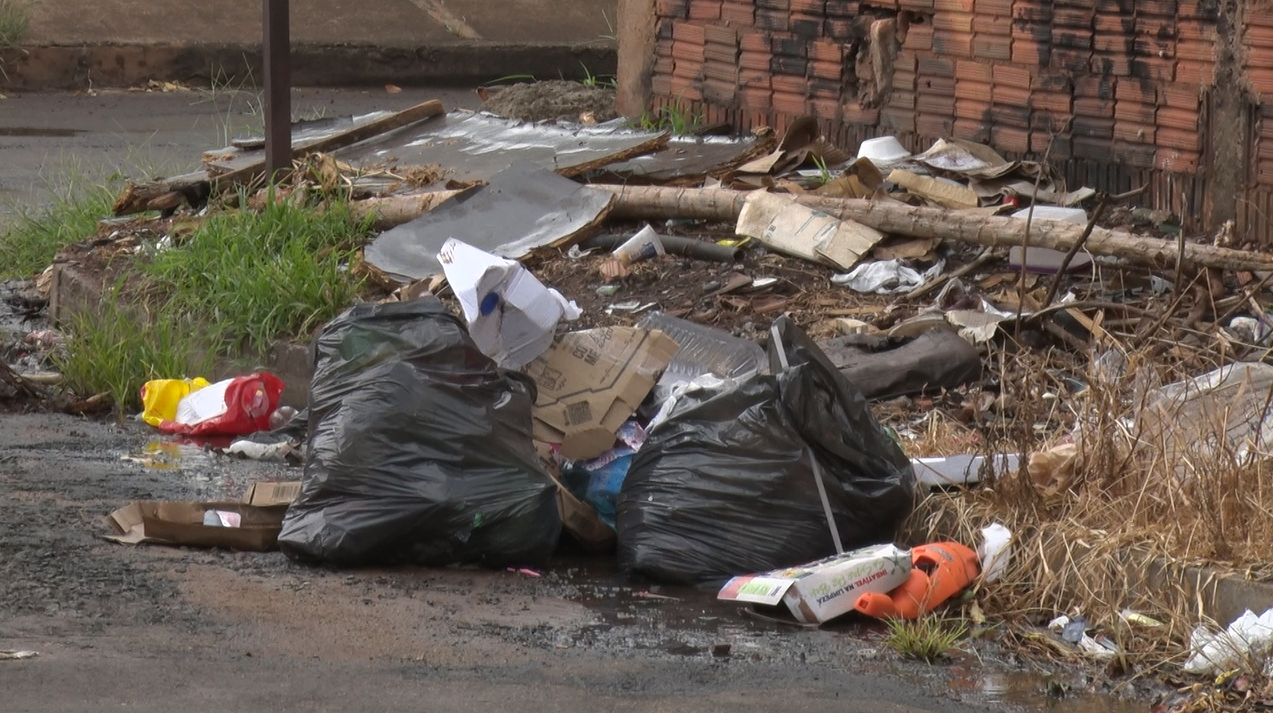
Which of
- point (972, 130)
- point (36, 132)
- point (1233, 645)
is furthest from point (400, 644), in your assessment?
point (36, 132)

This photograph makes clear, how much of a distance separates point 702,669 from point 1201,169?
3.93 meters

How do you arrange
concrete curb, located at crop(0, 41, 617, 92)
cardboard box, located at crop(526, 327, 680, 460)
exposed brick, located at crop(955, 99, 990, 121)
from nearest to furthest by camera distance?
cardboard box, located at crop(526, 327, 680, 460)
exposed brick, located at crop(955, 99, 990, 121)
concrete curb, located at crop(0, 41, 617, 92)

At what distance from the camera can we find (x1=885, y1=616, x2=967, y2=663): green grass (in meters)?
3.80

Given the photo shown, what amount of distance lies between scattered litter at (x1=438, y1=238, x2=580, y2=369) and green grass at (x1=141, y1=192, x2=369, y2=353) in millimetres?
1564

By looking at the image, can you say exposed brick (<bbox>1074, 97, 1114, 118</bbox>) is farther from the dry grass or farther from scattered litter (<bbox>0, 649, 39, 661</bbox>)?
scattered litter (<bbox>0, 649, 39, 661</bbox>)

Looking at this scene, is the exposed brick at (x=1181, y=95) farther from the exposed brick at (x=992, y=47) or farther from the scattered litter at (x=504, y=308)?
the scattered litter at (x=504, y=308)

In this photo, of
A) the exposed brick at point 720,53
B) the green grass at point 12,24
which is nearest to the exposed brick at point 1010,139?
the exposed brick at point 720,53

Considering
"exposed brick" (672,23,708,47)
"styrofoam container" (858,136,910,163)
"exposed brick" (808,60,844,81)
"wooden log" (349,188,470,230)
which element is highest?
"exposed brick" (672,23,708,47)

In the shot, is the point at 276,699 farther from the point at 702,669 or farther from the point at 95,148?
the point at 95,148

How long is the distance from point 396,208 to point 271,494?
2.89 metres

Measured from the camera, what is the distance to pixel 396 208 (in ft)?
24.1

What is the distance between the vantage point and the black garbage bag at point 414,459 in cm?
427

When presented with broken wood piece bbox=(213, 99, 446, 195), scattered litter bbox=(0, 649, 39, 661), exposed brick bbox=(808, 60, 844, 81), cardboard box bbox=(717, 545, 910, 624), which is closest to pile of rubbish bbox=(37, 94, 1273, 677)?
cardboard box bbox=(717, 545, 910, 624)

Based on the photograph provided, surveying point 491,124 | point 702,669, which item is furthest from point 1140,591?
point 491,124
